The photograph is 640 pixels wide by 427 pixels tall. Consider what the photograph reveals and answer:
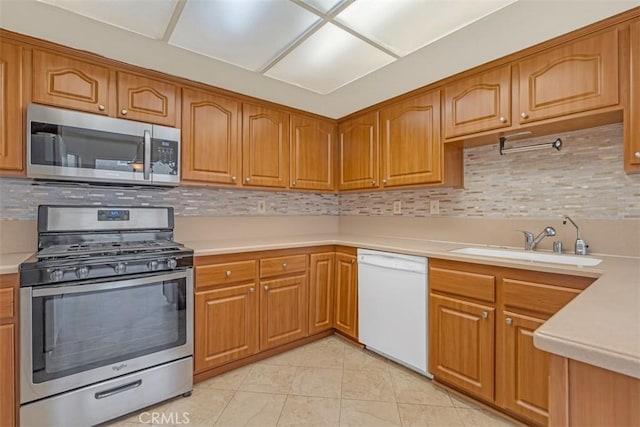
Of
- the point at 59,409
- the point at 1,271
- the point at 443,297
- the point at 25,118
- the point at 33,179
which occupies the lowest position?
the point at 59,409

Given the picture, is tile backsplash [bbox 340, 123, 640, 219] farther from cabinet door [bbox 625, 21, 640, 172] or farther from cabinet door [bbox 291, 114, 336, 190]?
cabinet door [bbox 291, 114, 336, 190]

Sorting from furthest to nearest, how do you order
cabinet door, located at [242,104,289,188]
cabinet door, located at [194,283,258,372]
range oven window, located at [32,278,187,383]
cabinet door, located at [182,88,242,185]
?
cabinet door, located at [242,104,289,188]
cabinet door, located at [182,88,242,185]
cabinet door, located at [194,283,258,372]
range oven window, located at [32,278,187,383]

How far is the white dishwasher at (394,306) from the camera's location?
6.79 feet

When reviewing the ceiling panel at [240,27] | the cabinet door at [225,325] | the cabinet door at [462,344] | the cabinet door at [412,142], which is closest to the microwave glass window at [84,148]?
the ceiling panel at [240,27]

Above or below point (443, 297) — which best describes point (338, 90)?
above

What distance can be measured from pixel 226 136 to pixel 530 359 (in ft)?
7.94

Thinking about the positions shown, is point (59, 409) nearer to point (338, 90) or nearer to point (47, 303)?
point (47, 303)

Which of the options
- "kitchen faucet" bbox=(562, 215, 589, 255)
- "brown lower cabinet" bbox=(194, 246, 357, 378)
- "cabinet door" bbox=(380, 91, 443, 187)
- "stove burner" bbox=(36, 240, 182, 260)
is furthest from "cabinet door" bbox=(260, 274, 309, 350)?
"kitchen faucet" bbox=(562, 215, 589, 255)

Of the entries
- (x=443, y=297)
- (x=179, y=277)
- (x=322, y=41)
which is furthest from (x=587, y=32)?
(x=179, y=277)

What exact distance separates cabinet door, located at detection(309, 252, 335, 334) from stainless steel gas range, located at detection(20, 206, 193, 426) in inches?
39.5

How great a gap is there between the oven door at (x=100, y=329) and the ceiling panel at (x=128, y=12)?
4.38 ft

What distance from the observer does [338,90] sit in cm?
239

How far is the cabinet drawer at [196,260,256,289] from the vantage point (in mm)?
2021

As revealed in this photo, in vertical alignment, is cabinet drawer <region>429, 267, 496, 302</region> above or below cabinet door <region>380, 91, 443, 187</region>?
below
